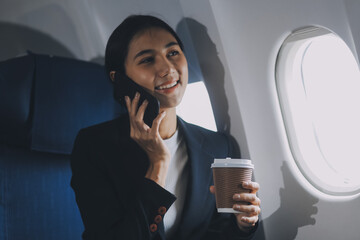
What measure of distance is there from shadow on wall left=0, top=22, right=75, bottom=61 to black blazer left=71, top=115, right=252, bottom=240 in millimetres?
1174

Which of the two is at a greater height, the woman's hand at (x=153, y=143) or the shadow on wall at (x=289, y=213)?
the woman's hand at (x=153, y=143)

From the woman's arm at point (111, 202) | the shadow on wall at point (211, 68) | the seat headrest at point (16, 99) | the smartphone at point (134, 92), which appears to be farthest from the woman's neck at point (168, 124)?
the seat headrest at point (16, 99)

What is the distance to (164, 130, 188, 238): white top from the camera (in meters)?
1.67

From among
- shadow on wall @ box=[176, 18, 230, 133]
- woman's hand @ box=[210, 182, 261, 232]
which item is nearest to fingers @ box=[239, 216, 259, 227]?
woman's hand @ box=[210, 182, 261, 232]

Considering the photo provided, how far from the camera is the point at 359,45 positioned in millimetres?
1464

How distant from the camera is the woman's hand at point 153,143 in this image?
5.04 ft

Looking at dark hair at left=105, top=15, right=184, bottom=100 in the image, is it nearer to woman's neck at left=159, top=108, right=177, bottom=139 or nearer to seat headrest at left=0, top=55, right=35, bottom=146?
woman's neck at left=159, top=108, right=177, bottom=139

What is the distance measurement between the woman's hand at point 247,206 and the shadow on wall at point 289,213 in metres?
0.36

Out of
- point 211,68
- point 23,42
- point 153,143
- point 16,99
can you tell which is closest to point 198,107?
point 211,68

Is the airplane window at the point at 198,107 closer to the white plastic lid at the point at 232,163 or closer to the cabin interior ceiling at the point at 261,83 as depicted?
the cabin interior ceiling at the point at 261,83

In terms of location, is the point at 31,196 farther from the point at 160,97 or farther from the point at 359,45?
the point at 359,45

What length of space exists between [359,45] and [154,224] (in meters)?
1.01

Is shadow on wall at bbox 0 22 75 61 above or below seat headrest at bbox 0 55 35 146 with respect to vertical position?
above

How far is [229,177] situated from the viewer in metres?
1.46
